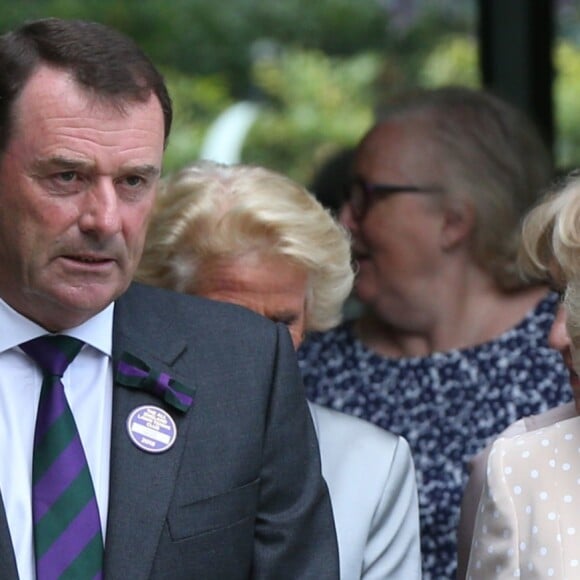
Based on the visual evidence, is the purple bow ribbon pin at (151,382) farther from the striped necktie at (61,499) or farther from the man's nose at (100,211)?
the man's nose at (100,211)

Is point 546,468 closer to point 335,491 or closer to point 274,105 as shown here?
point 335,491

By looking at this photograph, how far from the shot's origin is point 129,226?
2693mm

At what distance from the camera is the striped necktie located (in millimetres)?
2568

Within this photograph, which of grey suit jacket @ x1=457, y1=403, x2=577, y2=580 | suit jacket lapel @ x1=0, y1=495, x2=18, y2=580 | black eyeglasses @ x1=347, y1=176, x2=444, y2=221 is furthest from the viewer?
black eyeglasses @ x1=347, y1=176, x2=444, y2=221

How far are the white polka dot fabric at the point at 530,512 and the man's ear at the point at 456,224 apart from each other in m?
1.42

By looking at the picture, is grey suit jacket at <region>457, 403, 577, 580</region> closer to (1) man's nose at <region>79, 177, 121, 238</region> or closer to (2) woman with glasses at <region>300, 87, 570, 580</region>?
(2) woman with glasses at <region>300, 87, 570, 580</region>

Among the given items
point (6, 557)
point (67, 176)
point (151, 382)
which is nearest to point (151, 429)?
point (151, 382)

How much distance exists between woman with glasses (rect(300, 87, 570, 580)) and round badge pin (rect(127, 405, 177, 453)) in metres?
1.19

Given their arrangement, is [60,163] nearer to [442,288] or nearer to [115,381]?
[115,381]

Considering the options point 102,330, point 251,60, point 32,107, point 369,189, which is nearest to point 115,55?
point 32,107

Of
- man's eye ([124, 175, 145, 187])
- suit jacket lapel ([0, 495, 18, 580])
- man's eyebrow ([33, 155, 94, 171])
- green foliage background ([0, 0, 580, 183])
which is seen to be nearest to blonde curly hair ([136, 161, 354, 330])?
man's eye ([124, 175, 145, 187])

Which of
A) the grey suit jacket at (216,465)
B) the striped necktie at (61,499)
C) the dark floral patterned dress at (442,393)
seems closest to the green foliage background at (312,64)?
the dark floral patterned dress at (442,393)

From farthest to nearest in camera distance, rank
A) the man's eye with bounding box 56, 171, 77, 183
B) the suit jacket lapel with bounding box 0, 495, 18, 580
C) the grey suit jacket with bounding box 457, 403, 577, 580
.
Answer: the grey suit jacket with bounding box 457, 403, 577, 580 → the man's eye with bounding box 56, 171, 77, 183 → the suit jacket lapel with bounding box 0, 495, 18, 580

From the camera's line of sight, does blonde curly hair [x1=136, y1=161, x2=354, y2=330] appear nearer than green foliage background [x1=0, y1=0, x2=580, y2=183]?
Yes
